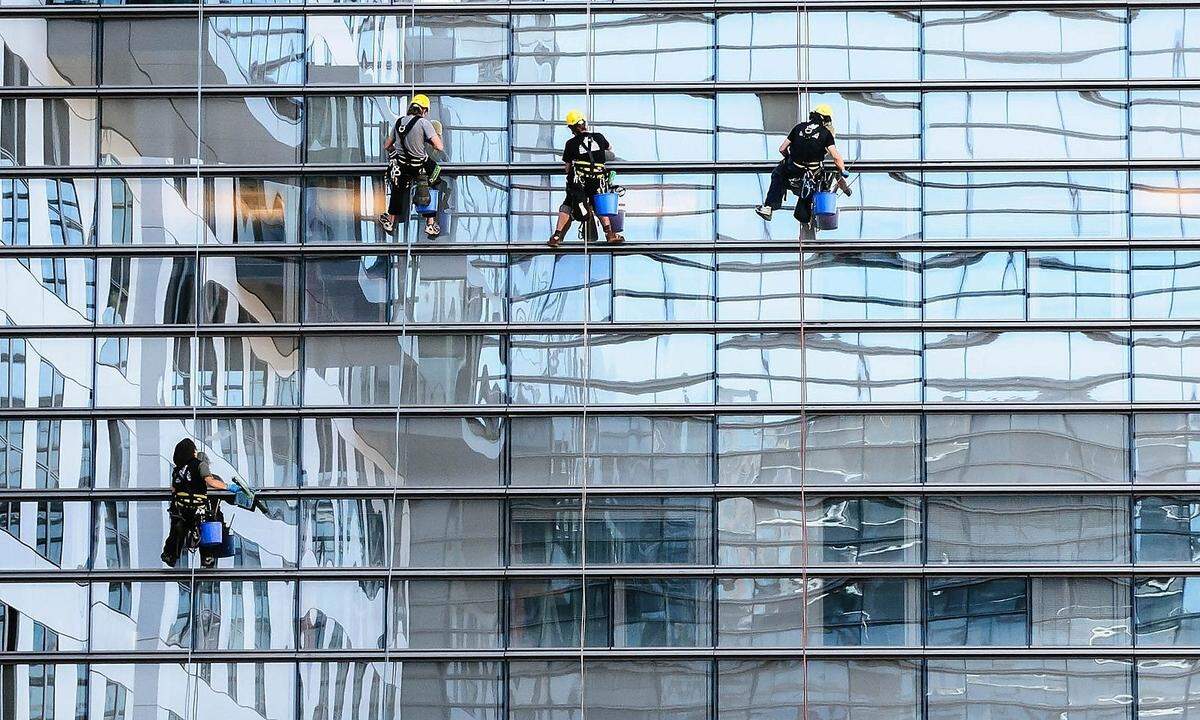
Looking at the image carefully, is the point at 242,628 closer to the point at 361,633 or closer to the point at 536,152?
the point at 361,633

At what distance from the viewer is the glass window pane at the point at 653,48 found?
16969 mm

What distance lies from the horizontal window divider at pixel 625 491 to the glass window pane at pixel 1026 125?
13.2 feet

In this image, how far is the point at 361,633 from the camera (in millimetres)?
16516

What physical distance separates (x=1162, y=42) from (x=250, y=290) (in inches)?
455

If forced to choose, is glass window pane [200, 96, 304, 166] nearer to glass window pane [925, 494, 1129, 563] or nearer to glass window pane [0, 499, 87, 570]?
glass window pane [0, 499, 87, 570]

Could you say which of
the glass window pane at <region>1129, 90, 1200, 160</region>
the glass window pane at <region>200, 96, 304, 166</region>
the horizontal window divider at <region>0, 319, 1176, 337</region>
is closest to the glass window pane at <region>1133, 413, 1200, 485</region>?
the horizontal window divider at <region>0, 319, 1176, 337</region>

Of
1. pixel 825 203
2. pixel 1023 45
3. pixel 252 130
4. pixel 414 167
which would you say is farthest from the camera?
pixel 252 130

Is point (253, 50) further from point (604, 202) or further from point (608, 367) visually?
point (608, 367)

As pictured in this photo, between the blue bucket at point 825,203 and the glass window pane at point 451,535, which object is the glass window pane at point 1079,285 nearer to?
the blue bucket at point 825,203

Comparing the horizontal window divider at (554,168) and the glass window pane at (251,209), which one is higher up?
the horizontal window divider at (554,168)

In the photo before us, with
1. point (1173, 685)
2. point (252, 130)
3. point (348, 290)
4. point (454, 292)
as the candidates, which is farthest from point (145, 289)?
point (1173, 685)

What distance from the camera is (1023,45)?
16.9 m

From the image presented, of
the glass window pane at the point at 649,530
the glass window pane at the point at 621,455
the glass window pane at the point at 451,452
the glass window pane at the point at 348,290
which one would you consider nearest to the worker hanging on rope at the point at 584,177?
the glass window pane at the point at 348,290

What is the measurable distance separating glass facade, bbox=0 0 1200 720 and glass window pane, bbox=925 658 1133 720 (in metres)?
0.05
